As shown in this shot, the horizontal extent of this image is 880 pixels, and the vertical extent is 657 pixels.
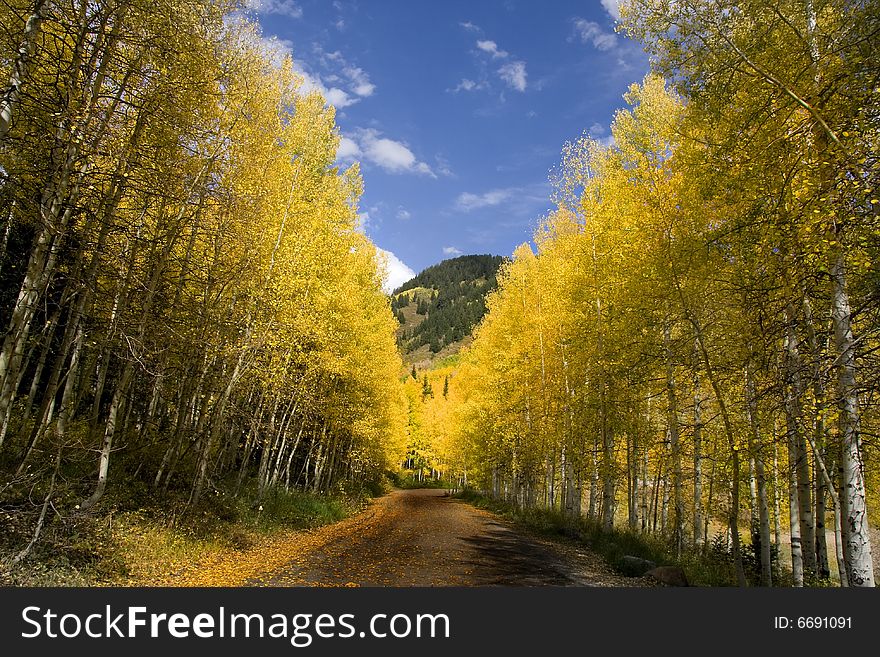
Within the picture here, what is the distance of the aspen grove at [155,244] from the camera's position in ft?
16.1

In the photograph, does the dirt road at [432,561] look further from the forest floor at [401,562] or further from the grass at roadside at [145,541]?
the grass at roadside at [145,541]

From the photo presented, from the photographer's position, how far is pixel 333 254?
13.0m

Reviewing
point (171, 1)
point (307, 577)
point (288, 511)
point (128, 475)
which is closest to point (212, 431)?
point (128, 475)

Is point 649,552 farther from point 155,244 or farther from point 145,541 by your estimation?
point 155,244

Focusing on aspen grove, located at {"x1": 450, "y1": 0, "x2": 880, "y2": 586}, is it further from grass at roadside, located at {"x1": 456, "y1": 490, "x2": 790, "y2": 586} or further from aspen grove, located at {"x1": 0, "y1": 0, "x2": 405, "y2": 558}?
aspen grove, located at {"x1": 0, "y1": 0, "x2": 405, "y2": 558}

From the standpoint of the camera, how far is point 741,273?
6832mm

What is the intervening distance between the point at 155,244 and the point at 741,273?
339 inches

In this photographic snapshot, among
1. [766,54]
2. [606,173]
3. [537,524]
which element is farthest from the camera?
[537,524]

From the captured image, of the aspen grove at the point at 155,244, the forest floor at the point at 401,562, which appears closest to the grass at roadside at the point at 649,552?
the forest floor at the point at 401,562

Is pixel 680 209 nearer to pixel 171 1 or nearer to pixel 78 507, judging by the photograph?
pixel 171 1

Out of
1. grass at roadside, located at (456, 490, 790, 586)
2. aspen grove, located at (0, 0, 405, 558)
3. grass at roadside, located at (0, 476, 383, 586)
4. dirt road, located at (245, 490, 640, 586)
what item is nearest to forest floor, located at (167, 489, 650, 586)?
dirt road, located at (245, 490, 640, 586)

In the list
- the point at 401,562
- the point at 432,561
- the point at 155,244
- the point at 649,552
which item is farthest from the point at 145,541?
the point at 649,552

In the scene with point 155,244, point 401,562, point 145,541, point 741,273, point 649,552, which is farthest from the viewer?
point 649,552

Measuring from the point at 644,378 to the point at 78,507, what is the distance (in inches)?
442
